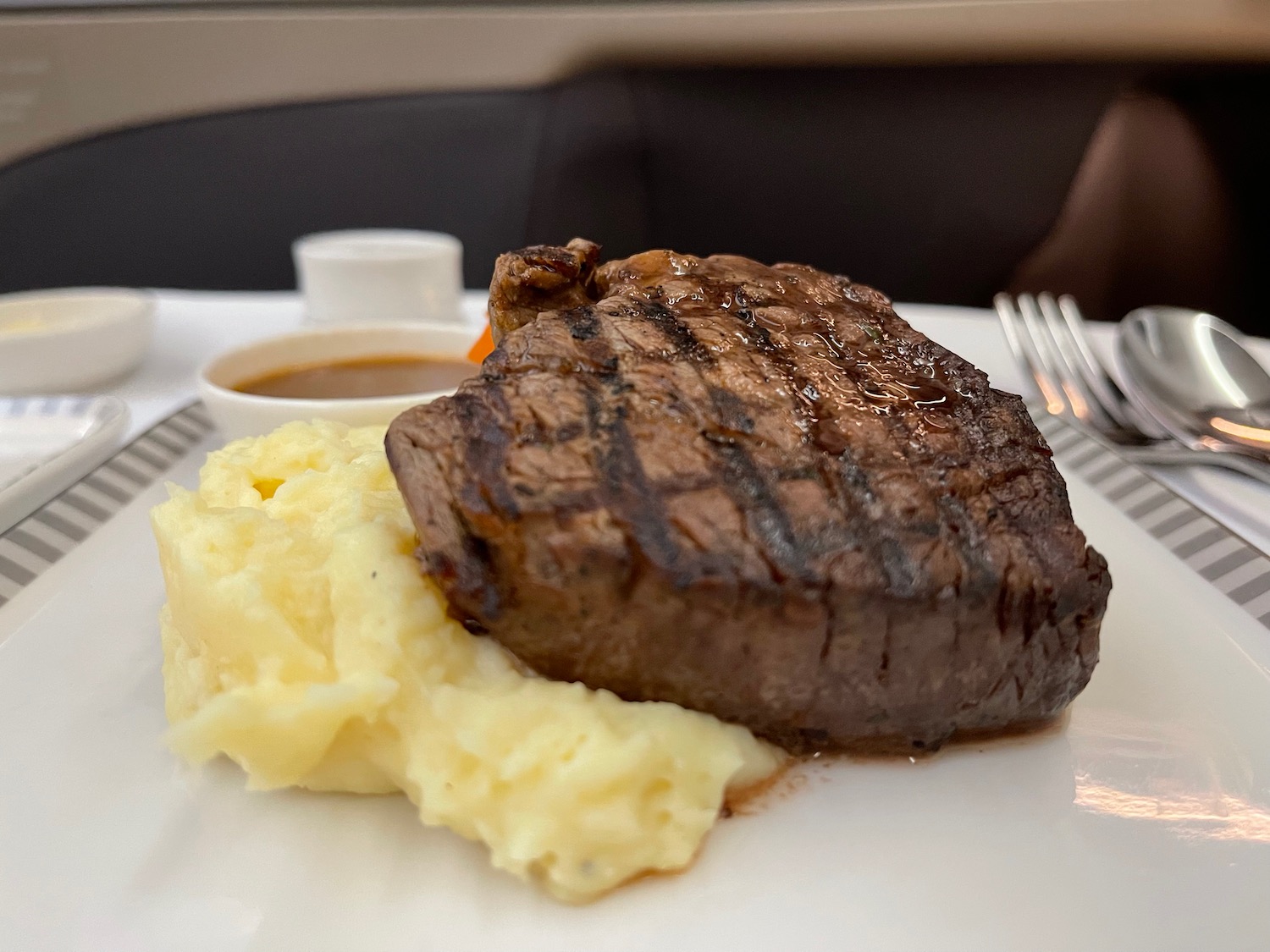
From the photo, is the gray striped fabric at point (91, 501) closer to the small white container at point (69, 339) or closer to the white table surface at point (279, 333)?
the white table surface at point (279, 333)

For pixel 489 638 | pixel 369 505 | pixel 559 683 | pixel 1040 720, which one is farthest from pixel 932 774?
pixel 369 505

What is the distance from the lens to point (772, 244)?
6004 mm

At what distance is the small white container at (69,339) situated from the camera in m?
2.85

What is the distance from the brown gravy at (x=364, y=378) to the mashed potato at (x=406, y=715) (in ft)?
3.53

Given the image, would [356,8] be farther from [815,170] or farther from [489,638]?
[489,638]

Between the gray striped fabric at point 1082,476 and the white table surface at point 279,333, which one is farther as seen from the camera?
the white table surface at point 279,333

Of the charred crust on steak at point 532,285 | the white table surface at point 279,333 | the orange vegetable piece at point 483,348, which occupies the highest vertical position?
the charred crust on steak at point 532,285

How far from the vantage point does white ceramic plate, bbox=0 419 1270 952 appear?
1.15 m

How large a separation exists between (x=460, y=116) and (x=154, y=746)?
5293 millimetres

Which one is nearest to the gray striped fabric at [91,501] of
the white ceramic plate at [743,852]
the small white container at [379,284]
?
the white ceramic plate at [743,852]

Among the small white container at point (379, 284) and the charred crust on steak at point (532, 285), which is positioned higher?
the charred crust on steak at point (532, 285)

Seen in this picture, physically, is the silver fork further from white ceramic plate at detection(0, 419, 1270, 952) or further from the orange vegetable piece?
the orange vegetable piece

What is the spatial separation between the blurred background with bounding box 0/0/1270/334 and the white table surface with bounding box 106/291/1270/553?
2.04 meters

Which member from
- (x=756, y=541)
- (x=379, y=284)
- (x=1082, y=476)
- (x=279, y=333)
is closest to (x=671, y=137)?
(x=379, y=284)
